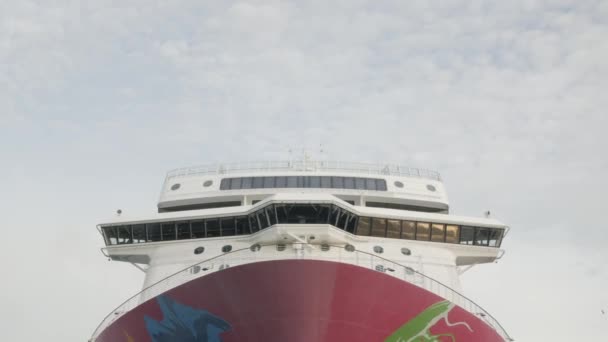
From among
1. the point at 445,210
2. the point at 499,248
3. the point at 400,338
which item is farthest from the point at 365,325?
the point at 445,210

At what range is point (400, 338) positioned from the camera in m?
15.6

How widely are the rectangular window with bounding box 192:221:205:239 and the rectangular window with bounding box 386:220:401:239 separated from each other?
6.17m

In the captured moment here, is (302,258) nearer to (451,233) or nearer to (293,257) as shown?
(293,257)

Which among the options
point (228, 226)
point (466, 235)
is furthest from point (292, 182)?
point (466, 235)

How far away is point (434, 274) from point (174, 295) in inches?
355

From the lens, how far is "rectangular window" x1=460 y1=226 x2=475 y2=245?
2347cm

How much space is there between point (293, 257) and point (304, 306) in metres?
4.85

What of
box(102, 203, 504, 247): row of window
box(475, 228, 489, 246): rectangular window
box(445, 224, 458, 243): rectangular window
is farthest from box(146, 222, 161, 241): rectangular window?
box(475, 228, 489, 246): rectangular window

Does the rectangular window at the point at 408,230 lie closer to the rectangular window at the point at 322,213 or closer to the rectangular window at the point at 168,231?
the rectangular window at the point at 322,213

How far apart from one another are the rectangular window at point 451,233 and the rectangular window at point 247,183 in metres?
7.71

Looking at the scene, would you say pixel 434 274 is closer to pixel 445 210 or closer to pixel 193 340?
pixel 445 210

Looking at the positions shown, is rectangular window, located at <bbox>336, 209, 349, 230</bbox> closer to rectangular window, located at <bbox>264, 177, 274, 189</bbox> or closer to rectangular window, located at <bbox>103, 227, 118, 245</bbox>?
rectangular window, located at <bbox>264, 177, 274, 189</bbox>

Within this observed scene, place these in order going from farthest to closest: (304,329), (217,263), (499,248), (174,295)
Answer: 1. (499,248)
2. (217,263)
3. (174,295)
4. (304,329)

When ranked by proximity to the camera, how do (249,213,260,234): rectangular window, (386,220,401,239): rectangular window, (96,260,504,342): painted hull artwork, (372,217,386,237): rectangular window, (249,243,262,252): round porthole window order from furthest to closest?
1. (386,220,401,239): rectangular window
2. (372,217,386,237): rectangular window
3. (249,213,260,234): rectangular window
4. (249,243,262,252): round porthole window
5. (96,260,504,342): painted hull artwork
